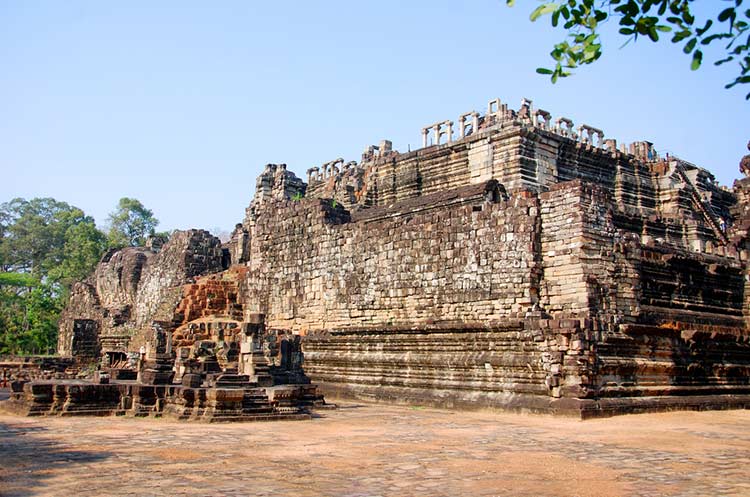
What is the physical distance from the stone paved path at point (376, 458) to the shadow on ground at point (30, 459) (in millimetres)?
22

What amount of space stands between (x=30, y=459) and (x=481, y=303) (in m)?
10.9

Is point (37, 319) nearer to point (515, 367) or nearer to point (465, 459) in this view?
point (515, 367)

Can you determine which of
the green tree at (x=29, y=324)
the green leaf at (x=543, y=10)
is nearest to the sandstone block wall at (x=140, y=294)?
the green tree at (x=29, y=324)

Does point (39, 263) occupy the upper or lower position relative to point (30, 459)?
upper

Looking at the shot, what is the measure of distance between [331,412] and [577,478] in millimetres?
8824

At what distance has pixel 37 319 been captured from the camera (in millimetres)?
47344

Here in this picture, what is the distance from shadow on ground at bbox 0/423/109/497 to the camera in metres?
7.25

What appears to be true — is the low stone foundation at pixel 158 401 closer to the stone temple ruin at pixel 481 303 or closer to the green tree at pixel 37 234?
the stone temple ruin at pixel 481 303

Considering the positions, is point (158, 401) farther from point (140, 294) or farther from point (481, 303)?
point (140, 294)

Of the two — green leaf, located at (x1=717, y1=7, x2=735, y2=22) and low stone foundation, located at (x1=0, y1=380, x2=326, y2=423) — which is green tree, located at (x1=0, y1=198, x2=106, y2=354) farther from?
green leaf, located at (x1=717, y1=7, x2=735, y2=22)

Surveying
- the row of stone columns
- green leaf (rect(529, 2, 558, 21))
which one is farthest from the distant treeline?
green leaf (rect(529, 2, 558, 21))

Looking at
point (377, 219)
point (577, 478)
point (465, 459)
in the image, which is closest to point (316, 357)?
point (377, 219)

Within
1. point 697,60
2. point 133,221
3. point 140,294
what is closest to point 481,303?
Answer: point 697,60

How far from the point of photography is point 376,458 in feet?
30.4
